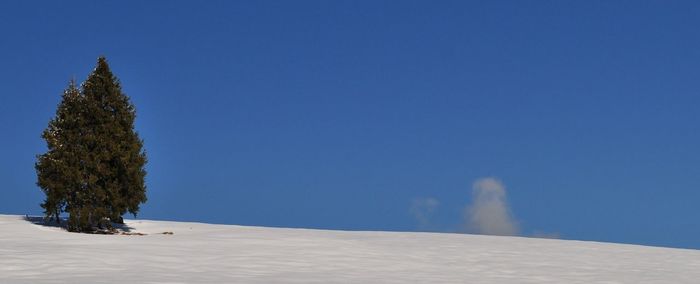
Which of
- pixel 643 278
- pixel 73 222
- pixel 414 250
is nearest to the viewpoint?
pixel 643 278

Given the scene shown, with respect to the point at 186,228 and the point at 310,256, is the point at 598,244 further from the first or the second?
the point at 186,228

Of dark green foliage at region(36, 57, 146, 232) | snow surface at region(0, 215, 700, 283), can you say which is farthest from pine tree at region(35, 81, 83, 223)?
snow surface at region(0, 215, 700, 283)

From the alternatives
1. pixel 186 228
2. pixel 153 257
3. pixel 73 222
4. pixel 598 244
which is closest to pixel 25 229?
pixel 73 222

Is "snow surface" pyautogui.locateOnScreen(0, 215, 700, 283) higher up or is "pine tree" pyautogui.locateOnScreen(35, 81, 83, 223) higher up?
"pine tree" pyautogui.locateOnScreen(35, 81, 83, 223)

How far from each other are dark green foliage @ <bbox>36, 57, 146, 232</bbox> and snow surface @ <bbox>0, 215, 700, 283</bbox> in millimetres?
2314

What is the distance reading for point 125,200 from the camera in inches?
1505

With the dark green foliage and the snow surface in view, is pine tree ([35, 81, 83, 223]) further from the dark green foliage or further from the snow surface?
the snow surface

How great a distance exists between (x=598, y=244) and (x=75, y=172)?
21.4 meters

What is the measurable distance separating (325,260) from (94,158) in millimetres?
17607

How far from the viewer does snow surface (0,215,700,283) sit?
60.4 feet

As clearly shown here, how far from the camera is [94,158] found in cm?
3753

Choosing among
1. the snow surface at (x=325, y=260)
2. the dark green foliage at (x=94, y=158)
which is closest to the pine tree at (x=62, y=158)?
the dark green foliage at (x=94, y=158)

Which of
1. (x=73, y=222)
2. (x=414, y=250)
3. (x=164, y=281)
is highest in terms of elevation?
(x=73, y=222)

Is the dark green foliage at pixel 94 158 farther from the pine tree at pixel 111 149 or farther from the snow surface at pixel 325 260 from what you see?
the snow surface at pixel 325 260
